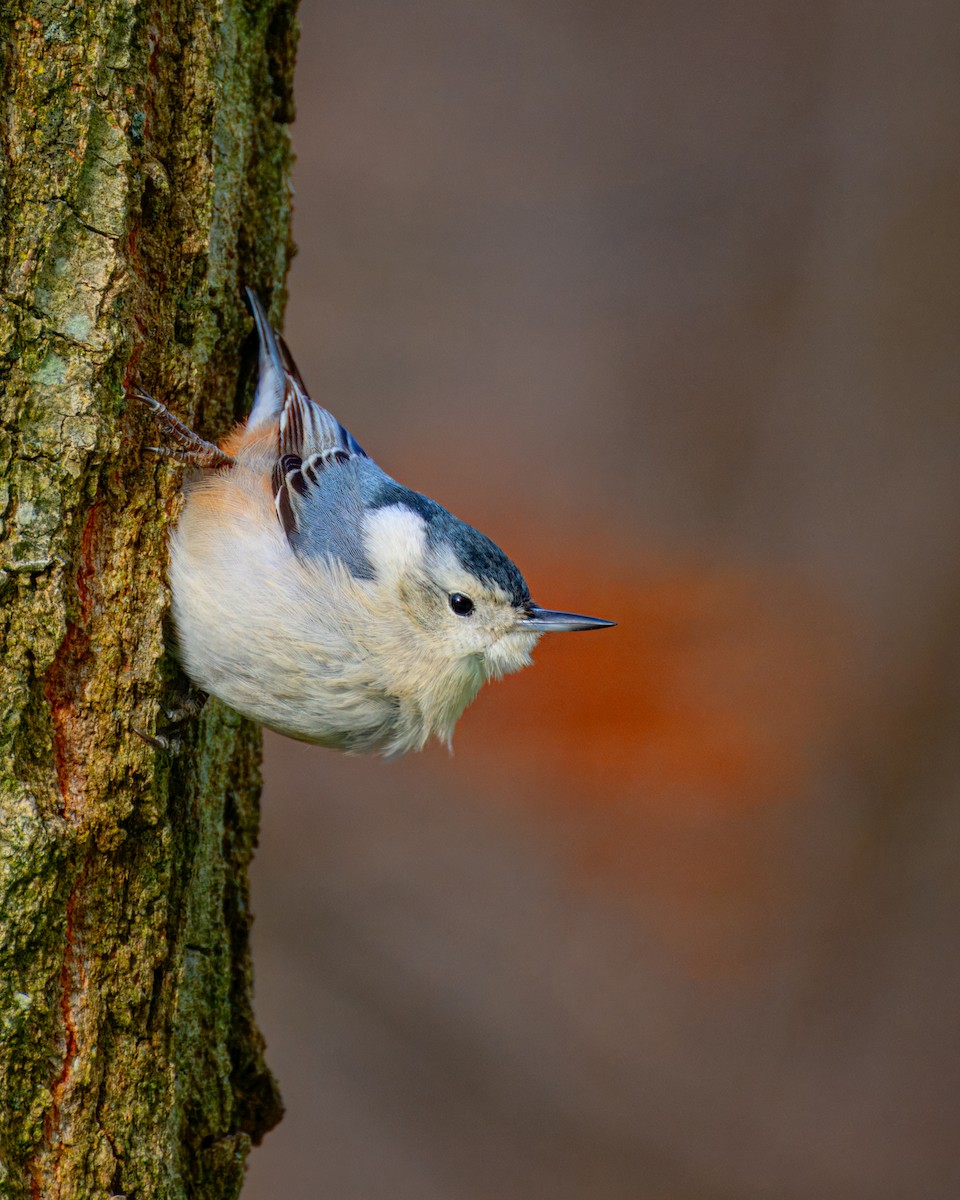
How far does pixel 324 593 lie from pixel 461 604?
0.22m

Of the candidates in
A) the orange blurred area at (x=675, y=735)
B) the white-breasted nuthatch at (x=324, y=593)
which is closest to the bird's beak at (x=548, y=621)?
the white-breasted nuthatch at (x=324, y=593)

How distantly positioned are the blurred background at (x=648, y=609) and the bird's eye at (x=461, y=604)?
1264mm

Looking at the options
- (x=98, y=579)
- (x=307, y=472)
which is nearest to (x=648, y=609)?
(x=307, y=472)

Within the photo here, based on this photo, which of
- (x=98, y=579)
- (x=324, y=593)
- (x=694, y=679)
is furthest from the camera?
(x=694, y=679)

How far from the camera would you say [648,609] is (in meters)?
3.14

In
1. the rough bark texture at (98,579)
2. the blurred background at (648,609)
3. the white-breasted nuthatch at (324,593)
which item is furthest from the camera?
the blurred background at (648,609)

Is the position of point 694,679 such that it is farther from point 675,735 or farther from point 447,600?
point 447,600

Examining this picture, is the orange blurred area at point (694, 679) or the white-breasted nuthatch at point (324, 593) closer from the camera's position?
the white-breasted nuthatch at point (324, 593)

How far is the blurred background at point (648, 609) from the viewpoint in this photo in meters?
3.10

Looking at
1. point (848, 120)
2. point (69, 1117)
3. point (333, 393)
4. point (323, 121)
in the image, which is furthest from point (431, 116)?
point (69, 1117)

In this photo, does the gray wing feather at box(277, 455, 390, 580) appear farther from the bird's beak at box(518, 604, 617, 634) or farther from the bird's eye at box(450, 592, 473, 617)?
the bird's beak at box(518, 604, 617, 634)

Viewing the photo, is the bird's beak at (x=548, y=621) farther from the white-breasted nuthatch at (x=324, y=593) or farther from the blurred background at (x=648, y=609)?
the blurred background at (x=648, y=609)

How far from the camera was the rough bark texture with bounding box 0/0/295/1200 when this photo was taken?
1.39 meters

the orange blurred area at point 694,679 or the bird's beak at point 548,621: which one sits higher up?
the orange blurred area at point 694,679
